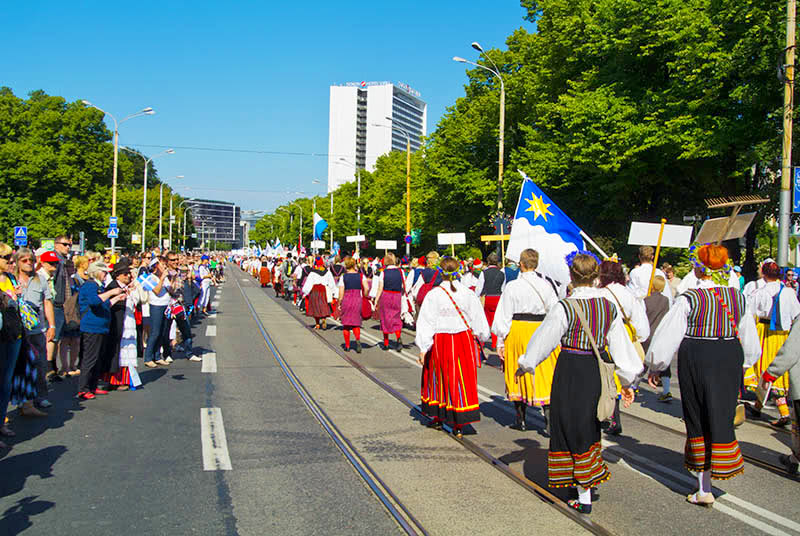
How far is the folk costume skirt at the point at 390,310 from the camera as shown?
14195 millimetres

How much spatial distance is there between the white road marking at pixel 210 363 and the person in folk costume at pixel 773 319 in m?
7.86

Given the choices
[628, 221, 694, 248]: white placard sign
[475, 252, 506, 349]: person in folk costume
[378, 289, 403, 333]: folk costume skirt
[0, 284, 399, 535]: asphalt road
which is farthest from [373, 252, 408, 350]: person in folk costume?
[0, 284, 399, 535]: asphalt road

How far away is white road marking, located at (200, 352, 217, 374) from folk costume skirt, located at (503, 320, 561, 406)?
5728 millimetres

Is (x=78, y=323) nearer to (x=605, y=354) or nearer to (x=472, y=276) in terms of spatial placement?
(x=605, y=354)

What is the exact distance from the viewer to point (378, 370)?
1198cm

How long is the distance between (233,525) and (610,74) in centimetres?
2595

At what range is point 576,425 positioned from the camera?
5152 millimetres

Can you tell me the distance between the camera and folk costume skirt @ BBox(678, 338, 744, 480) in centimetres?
537

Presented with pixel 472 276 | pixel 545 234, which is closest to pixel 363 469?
pixel 545 234

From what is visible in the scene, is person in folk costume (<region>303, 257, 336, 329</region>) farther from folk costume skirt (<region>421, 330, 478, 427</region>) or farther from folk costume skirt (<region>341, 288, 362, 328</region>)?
folk costume skirt (<region>421, 330, 478, 427</region>)

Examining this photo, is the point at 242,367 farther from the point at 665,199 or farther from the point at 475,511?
the point at 665,199

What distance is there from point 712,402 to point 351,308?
31.5 feet

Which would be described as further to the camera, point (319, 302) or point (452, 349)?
point (319, 302)

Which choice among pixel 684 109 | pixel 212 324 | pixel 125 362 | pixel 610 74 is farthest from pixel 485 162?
pixel 125 362
